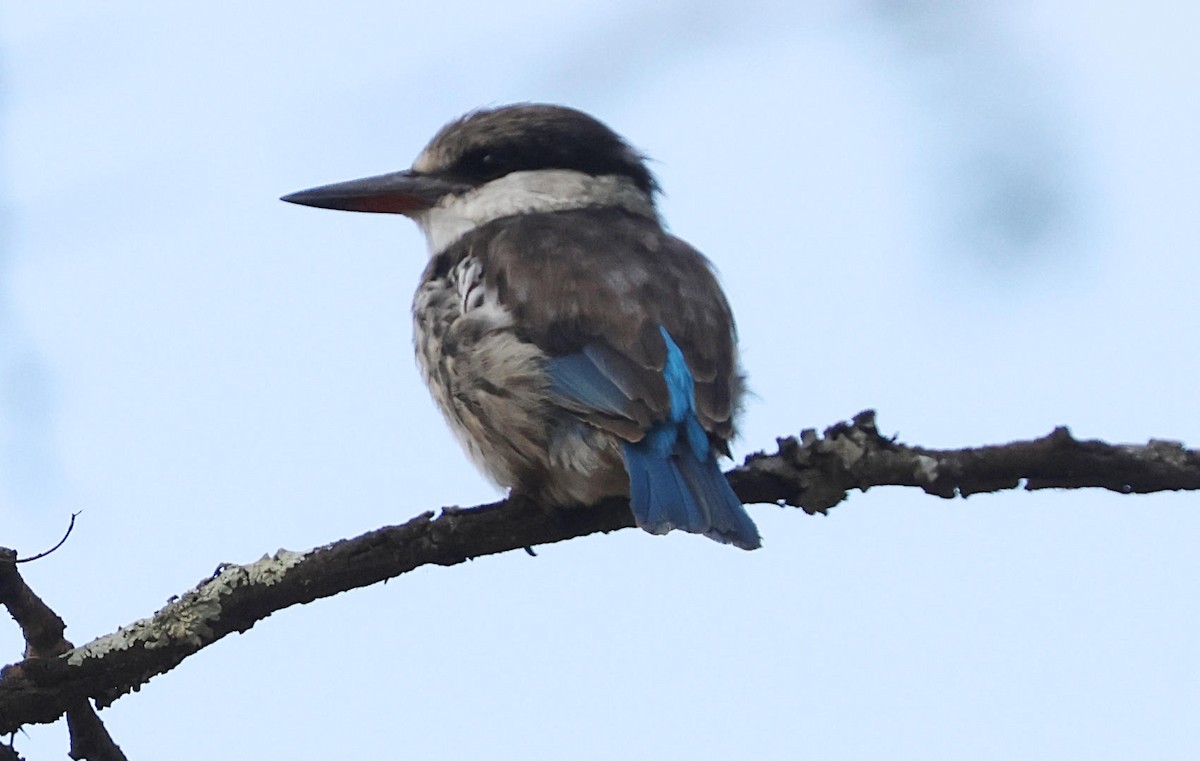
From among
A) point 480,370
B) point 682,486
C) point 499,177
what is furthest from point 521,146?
point 682,486

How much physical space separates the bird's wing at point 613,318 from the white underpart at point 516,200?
1.55 feet

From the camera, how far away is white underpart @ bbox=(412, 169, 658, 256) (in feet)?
13.3

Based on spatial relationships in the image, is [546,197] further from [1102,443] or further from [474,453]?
[1102,443]

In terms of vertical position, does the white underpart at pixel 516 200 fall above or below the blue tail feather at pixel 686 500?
above

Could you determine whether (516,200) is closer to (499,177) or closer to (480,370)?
(499,177)

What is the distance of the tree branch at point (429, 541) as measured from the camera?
2.38 metres

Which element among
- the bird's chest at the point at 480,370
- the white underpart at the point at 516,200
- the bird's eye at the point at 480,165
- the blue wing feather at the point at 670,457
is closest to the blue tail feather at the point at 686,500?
the blue wing feather at the point at 670,457

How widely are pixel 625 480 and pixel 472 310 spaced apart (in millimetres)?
537

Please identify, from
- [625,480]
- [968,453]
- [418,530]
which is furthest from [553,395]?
[968,453]

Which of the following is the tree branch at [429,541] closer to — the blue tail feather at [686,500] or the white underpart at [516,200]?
the blue tail feather at [686,500]

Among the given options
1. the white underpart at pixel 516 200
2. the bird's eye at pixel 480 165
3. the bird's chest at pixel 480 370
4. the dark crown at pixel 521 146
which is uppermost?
the dark crown at pixel 521 146

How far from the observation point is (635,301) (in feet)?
10.4

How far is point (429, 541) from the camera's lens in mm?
2615

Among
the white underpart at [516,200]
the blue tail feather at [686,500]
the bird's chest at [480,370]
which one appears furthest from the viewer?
the white underpart at [516,200]
